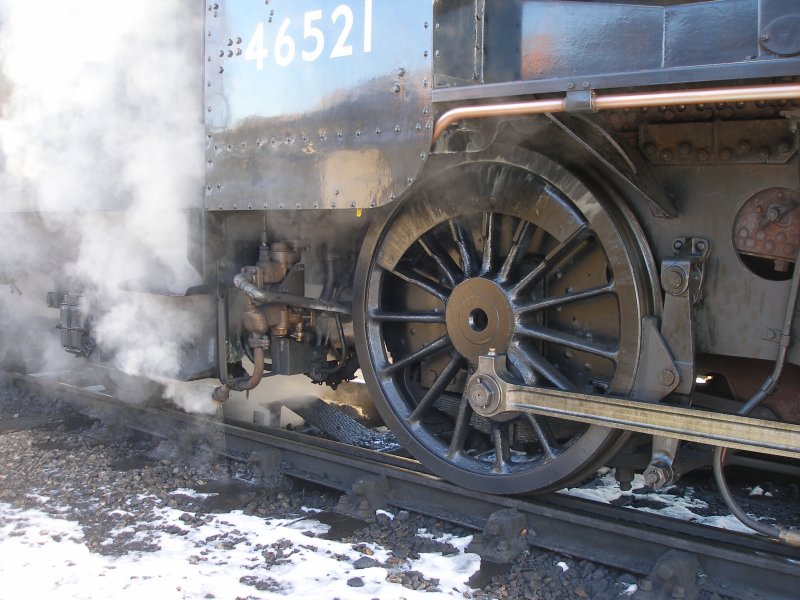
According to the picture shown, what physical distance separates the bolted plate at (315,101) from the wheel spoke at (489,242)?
484 mm

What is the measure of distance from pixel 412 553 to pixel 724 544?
1153 mm

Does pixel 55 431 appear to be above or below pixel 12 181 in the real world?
below

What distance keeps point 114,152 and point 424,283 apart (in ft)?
6.27

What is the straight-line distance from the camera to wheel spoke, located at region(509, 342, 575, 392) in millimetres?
3164

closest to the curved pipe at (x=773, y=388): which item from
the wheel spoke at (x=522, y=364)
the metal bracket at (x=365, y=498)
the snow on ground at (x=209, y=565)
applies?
the wheel spoke at (x=522, y=364)

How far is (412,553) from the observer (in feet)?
10.4

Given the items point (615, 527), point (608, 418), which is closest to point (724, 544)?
point (615, 527)

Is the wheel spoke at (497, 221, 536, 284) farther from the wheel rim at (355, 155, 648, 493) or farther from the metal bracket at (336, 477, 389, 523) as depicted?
the metal bracket at (336, 477, 389, 523)

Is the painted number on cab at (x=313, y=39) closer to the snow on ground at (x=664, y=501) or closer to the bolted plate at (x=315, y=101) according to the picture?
the bolted plate at (x=315, y=101)

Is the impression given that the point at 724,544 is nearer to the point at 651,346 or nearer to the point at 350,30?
the point at 651,346

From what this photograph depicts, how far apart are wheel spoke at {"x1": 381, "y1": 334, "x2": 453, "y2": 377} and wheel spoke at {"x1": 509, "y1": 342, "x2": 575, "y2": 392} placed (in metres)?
0.41

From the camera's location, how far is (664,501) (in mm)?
3607

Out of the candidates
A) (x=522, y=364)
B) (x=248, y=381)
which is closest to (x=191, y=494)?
(x=248, y=381)

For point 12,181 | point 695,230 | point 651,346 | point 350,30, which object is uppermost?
point 350,30
